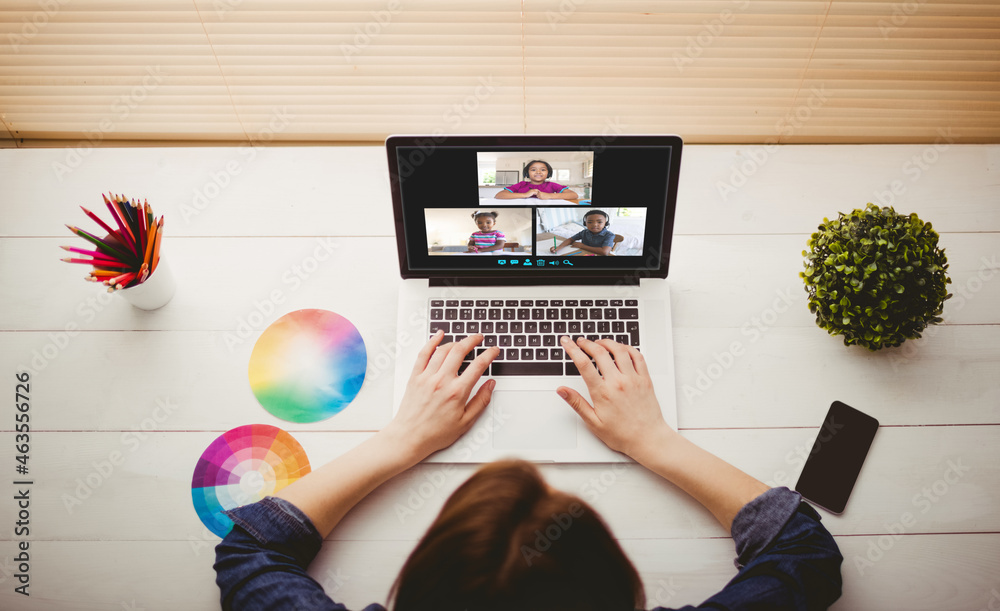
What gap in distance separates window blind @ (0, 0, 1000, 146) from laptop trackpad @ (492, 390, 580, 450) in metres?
0.60

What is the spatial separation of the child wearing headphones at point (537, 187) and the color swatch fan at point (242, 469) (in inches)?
19.7

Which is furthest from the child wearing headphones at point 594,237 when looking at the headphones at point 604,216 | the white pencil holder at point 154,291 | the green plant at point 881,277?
the white pencil holder at point 154,291

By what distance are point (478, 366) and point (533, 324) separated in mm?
119

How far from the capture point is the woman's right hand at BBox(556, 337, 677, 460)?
2.68 ft

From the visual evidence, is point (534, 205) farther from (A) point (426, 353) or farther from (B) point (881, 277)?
(B) point (881, 277)

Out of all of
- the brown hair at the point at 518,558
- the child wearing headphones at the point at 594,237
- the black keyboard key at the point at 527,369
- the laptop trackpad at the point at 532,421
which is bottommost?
the brown hair at the point at 518,558

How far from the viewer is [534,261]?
917 millimetres

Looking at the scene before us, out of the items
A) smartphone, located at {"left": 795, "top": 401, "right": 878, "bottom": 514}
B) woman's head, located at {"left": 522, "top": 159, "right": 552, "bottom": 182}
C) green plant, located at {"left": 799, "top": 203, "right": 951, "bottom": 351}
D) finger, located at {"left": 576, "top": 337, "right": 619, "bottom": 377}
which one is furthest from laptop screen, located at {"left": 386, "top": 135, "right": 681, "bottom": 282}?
smartphone, located at {"left": 795, "top": 401, "right": 878, "bottom": 514}

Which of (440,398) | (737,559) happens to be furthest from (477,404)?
(737,559)

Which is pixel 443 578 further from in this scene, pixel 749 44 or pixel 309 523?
pixel 749 44

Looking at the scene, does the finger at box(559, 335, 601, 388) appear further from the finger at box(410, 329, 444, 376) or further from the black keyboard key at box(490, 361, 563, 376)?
the finger at box(410, 329, 444, 376)

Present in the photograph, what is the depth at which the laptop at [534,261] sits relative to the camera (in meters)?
0.82

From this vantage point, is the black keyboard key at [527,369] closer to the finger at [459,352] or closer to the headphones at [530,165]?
the finger at [459,352]

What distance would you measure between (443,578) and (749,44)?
3.50 feet
